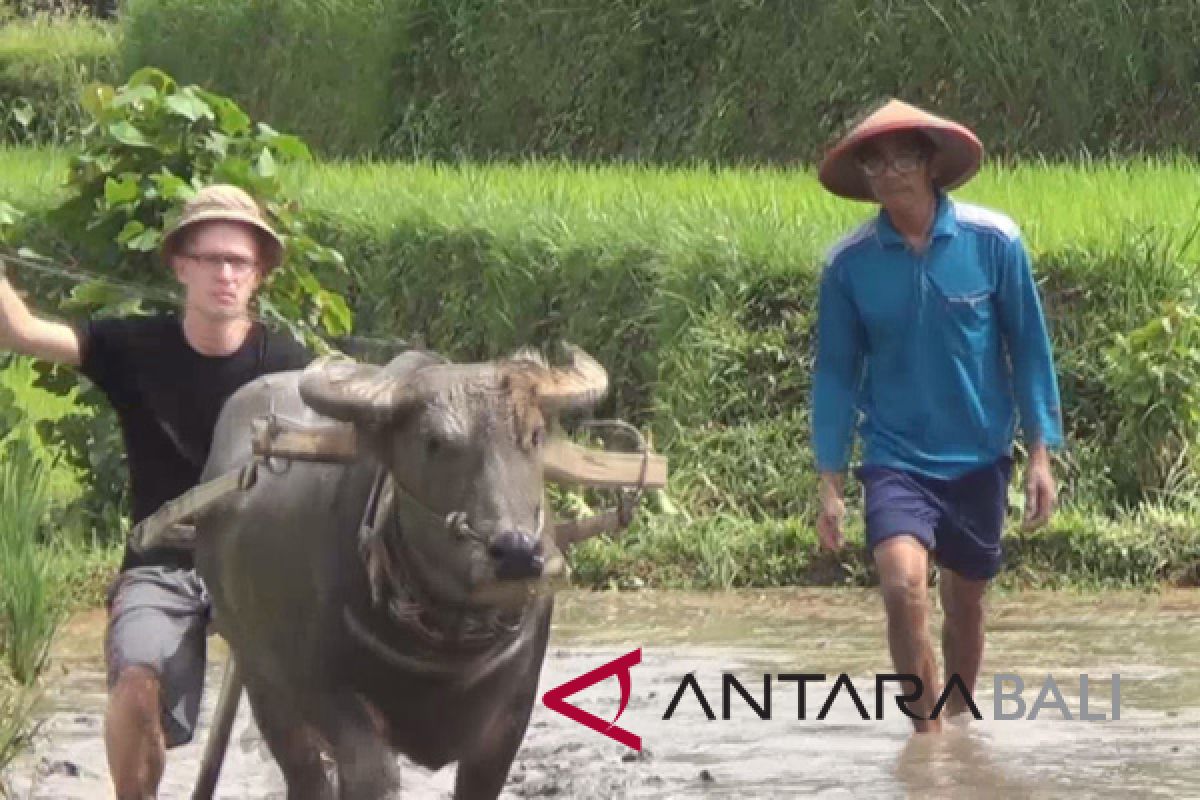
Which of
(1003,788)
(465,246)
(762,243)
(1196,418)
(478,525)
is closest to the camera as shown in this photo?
(478,525)

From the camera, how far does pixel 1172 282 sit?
10.2 meters

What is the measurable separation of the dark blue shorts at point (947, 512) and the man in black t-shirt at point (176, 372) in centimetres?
161

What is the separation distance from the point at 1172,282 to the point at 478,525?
5.76m

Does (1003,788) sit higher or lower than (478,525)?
lower

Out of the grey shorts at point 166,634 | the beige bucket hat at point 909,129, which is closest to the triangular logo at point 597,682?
the beige bucket hat at point 909,129

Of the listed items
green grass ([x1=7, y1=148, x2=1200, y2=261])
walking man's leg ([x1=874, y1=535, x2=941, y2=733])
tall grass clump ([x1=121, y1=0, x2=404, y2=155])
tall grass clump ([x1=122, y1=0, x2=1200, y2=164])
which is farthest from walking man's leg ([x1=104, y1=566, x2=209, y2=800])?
tall grass clump ([x1=121, y1=0, x2=404, y2=155])

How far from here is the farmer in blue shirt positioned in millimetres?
7051

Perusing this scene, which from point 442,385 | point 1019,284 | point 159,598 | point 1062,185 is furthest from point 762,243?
point 442,385

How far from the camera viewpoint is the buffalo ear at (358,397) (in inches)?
200

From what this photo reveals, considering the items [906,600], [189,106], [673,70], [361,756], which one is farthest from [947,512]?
[673,70]

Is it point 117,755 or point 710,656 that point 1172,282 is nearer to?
point 710,656

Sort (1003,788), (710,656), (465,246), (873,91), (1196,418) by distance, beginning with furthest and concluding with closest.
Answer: (873,91), (465,246), (1196,418), (710,656), (1003,788)

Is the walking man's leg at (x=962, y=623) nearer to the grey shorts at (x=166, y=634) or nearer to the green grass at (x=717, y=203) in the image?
the grey shorts at (x=166, y=634)

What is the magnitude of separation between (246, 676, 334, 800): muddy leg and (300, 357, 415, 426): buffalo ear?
0.64 m
